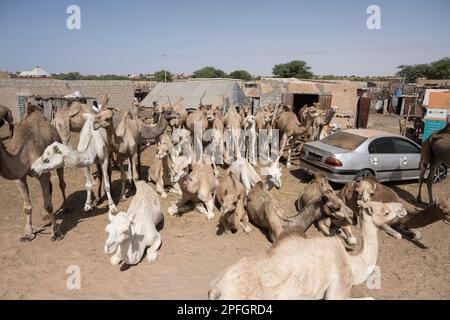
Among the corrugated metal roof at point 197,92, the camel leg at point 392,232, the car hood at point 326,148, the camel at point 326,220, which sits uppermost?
the corrugated metal roof at point 197,92

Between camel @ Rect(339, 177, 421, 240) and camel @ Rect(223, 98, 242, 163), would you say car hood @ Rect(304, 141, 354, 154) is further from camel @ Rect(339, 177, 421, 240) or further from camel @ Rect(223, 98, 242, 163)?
camel @ Rect(223, 98, 242, 163)

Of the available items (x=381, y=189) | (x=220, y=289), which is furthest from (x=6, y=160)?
(x=381, y=189)

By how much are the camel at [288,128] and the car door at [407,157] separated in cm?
391

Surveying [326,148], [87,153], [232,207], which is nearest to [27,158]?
[87,153]

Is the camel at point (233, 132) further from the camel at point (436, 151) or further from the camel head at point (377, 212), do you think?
the camel head at point (377, 212)

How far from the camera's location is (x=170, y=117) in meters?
10.6

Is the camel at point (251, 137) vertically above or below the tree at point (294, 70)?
below

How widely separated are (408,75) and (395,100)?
45509mm

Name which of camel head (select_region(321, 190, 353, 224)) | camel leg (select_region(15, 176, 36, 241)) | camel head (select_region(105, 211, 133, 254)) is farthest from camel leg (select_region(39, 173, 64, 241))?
camel head (select_region(321, 190, 353, 224))

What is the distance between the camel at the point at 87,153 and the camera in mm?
5793

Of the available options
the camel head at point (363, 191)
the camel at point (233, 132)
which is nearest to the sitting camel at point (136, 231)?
the camel head at point (363, 191)

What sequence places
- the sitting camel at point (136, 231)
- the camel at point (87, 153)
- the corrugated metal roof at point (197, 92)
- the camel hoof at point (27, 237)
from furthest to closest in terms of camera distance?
1. the corrugated metal roof at point (197, 92)
2. the camel hoof at point (27, 237)
3. the camel at point (87, 153)
4. the sitting camel at point (136, 231)

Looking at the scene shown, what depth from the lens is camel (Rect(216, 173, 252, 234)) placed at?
6.02m
